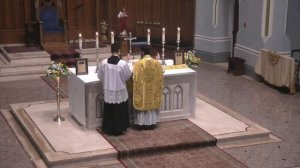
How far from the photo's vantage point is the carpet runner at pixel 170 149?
8148 mm

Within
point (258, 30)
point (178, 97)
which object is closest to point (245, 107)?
point (178, 97)

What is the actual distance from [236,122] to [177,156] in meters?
1.80

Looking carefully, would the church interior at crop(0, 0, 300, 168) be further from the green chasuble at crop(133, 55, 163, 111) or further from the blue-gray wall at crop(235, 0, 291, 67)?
the green chasuble at crop(133, 55, 163, 111)

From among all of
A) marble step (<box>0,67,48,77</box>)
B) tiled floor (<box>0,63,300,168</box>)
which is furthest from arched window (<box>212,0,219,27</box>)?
marble step (<box>0,67,48,77</box>)

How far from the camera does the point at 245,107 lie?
11.1 meters

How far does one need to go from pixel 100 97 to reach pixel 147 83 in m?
0.85

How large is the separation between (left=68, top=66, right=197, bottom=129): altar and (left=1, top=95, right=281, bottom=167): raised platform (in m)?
0.22

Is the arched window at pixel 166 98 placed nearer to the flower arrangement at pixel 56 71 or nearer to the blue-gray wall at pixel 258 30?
the flower arrangement at pixel 56 71

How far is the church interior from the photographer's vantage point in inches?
332

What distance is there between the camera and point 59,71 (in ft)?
29.9

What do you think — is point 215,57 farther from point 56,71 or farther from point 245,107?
point 56,71

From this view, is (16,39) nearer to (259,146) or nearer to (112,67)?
(112,67)

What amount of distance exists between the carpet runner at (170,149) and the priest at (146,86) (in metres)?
0.33

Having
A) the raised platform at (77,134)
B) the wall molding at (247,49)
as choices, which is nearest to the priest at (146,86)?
the raised platform at (77,134)
